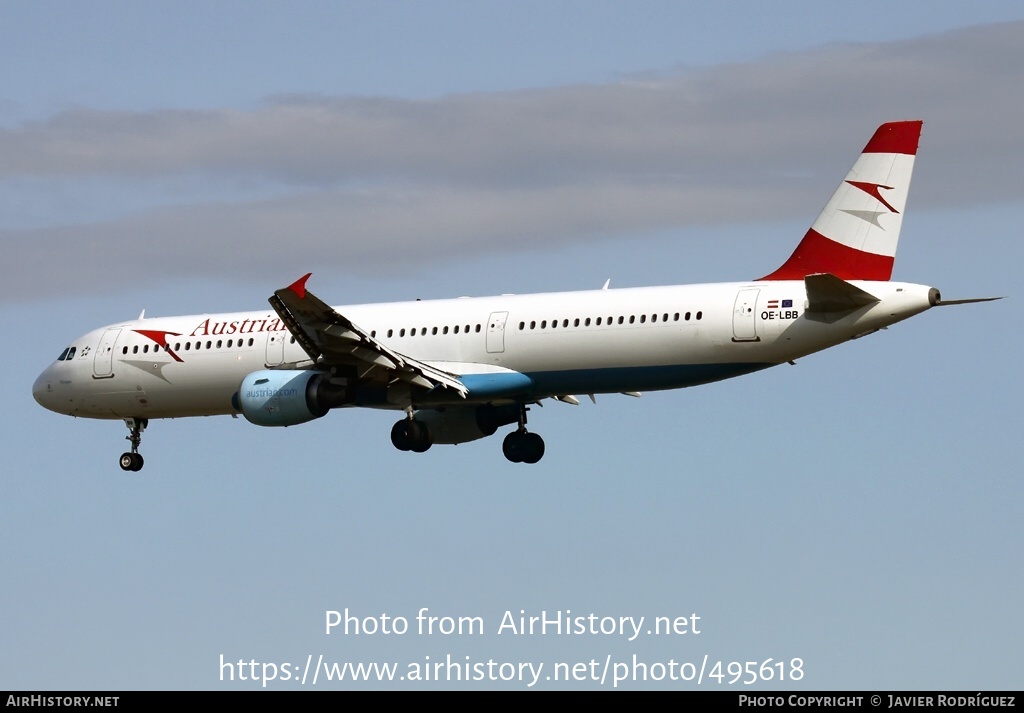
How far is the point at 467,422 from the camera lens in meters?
51.8

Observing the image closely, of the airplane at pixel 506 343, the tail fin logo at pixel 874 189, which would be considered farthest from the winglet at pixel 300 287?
the tail fin logo at pixel 874 189

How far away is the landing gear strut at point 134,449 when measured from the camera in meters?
53.3

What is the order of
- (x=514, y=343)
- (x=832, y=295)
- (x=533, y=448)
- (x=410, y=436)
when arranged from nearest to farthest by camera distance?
(x=832, y=295) < (x=514, y=343) < (x=410, y=436) < (x=533, y=448)

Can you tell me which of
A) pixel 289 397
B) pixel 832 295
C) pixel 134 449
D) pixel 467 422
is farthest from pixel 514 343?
pixel 134 449

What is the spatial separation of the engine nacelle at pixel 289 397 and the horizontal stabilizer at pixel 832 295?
1192 cm

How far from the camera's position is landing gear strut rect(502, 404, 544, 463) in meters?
51.1

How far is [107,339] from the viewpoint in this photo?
53.3 m

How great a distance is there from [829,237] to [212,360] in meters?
16.1

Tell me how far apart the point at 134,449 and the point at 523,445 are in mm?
10740

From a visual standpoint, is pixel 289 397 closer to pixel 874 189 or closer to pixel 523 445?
pixel 523 445
